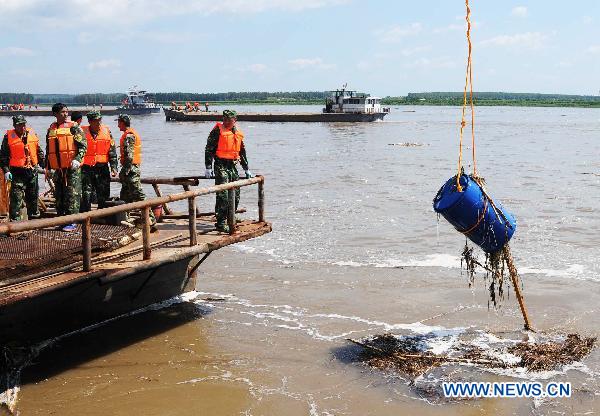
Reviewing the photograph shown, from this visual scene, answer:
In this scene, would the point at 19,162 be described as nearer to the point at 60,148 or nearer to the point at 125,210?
the point at 60,148

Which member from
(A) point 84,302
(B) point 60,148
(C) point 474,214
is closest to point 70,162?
(B) point 60,148

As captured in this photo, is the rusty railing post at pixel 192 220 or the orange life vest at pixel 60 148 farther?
the orange life vest at pixel 60 148

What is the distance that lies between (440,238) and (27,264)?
9640 mm

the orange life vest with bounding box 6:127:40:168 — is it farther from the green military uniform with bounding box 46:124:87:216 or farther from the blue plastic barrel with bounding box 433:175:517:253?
the blue plastic barrel with bounding box 433:175:517:253

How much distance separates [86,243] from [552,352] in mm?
5016

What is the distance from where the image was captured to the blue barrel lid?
7.10m

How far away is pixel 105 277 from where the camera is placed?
627cm

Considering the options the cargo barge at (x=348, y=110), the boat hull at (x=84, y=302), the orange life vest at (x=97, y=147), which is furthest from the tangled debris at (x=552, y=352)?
the cargo barge at (x=348, y=110)

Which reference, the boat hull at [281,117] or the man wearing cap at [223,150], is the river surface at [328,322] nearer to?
the man wearing cap at [223,150]

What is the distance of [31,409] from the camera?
625 cm

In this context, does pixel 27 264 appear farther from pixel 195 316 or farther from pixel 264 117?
pixel 264 117

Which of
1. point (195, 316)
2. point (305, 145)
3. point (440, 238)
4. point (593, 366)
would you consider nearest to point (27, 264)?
point (195, 316)

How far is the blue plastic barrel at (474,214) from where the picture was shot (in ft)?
23.3

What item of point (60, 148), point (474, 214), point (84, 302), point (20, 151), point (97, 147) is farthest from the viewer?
point (97, 147)
